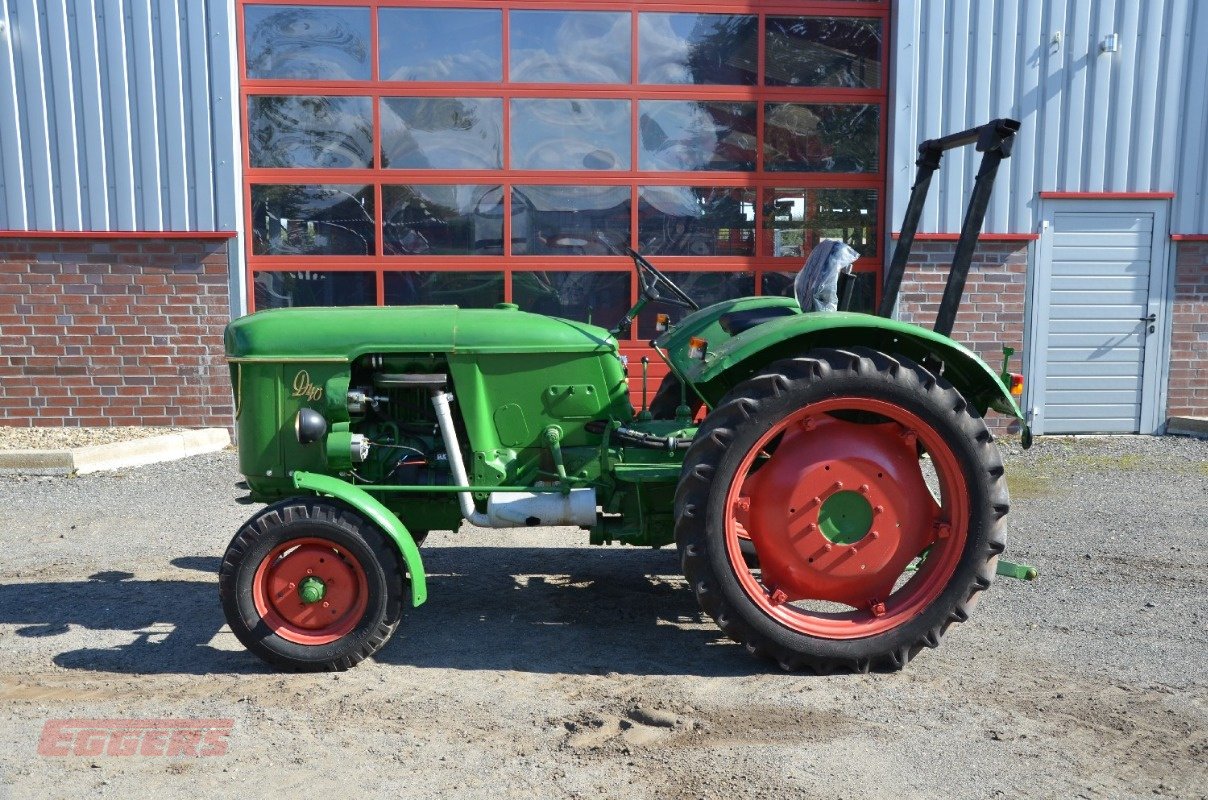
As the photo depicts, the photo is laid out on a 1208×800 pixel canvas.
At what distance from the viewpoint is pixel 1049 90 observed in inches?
333

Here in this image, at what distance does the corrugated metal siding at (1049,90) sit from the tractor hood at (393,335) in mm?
5351

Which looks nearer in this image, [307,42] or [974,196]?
[974,196]

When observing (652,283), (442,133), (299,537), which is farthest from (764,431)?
(442,133)

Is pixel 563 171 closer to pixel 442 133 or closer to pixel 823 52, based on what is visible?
pixel 442 133

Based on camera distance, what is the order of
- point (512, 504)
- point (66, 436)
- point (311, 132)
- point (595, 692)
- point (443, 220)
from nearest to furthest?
1. point (595, 692)
2. point (512, 504)
3. point (66, 436)
4. point (311, 132)
5. point (443, 220)

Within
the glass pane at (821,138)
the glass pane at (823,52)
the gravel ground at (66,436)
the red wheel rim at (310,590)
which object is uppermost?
the glass pane at (823,52)

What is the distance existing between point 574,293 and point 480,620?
15.7 ft

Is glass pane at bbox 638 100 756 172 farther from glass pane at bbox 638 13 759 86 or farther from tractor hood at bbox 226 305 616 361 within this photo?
tractor hood at bbox 226 305 616 361

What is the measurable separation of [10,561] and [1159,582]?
5547mm

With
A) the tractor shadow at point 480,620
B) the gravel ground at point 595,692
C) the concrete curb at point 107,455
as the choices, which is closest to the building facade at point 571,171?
the concrete curb at point 107,455

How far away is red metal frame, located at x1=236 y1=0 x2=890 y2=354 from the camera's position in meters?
8.39

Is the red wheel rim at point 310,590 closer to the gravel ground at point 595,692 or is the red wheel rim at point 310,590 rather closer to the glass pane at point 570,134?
the gravel ground at point 595,692

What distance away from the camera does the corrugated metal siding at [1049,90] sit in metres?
8.41

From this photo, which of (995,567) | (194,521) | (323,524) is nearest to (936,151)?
(995,567)
